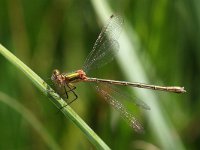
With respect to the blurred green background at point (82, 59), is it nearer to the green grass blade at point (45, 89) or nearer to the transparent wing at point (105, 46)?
the transparent wing at point (105, 46)

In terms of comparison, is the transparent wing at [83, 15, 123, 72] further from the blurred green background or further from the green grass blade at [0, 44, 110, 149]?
the green grass blade at [0, 44, 110, 149]

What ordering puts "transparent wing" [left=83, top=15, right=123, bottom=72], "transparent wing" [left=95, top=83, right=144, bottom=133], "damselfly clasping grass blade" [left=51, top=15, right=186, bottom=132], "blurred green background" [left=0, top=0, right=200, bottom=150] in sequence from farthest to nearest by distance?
"blurred green background" [left=0, top=0, right=200, bottom=150] → "transparent wing" [left=83, top=15, right=123, bottom=72] → "damselfly clasping grass blade" [left=51, top=15, right=186, bottom=132] → "transparent wing" [left=95, top=83, right=144, bottom=133]

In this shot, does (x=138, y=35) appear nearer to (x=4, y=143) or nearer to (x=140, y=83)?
(x=140, y=83)

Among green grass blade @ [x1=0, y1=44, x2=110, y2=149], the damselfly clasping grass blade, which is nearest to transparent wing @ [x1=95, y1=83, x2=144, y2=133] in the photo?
the damselfly clasping grass blade

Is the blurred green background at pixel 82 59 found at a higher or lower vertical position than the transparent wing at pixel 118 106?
higher

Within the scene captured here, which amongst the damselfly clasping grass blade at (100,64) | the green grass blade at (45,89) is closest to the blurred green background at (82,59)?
the damselfly clasping grass blade at (100,64)

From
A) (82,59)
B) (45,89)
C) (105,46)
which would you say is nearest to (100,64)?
(105,46)
